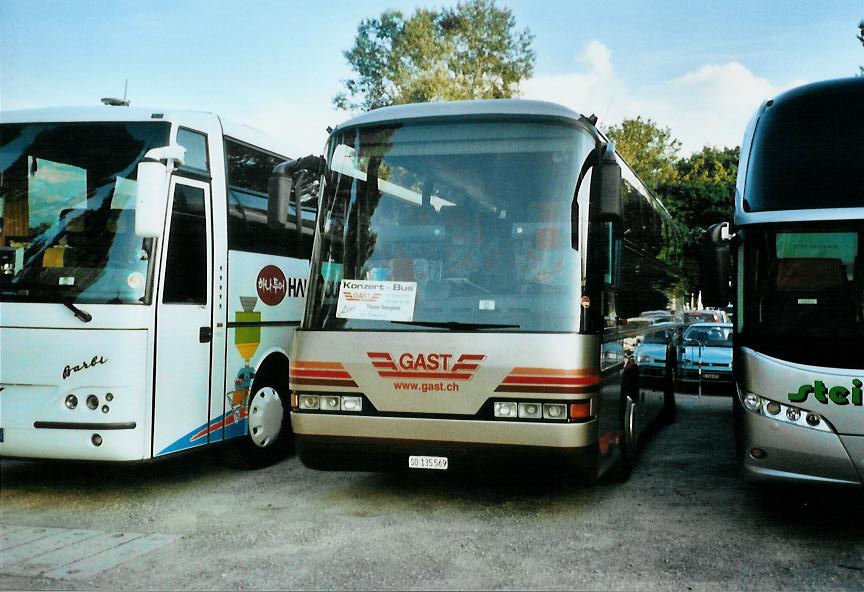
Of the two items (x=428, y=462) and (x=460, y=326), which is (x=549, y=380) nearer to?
(x=460, y=326)

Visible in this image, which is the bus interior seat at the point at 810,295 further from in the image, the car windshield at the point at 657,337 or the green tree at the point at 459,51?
the green tree at the point at 459,51

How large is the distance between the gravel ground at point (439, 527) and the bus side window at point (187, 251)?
5.65 ft

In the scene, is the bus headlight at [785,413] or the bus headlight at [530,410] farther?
the bus headlight at [530,410]

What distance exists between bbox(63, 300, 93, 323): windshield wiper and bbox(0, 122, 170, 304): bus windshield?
0.21 ft

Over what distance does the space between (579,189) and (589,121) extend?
0.76 meters

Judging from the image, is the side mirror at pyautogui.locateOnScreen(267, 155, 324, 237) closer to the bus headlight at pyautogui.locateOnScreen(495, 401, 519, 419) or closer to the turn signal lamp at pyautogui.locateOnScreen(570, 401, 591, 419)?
the bus headlight at pyautogui.locateOnScreen(495, 401, 519, 419)

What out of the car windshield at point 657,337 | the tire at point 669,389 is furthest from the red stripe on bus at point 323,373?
the tire at point 669,389

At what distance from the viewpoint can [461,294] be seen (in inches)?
257

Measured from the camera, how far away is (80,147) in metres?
7.25

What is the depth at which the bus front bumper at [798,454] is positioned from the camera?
586cm

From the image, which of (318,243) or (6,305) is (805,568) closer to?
(318,243)

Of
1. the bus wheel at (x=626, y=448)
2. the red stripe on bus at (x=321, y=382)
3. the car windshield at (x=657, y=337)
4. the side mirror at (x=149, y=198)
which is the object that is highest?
the side mirror at (x=149, y=198)

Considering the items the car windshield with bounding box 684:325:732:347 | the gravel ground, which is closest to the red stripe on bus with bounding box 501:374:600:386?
the gravel ground

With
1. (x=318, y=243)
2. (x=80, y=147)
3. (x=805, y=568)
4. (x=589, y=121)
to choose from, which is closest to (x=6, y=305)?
(x=80, y=147)
